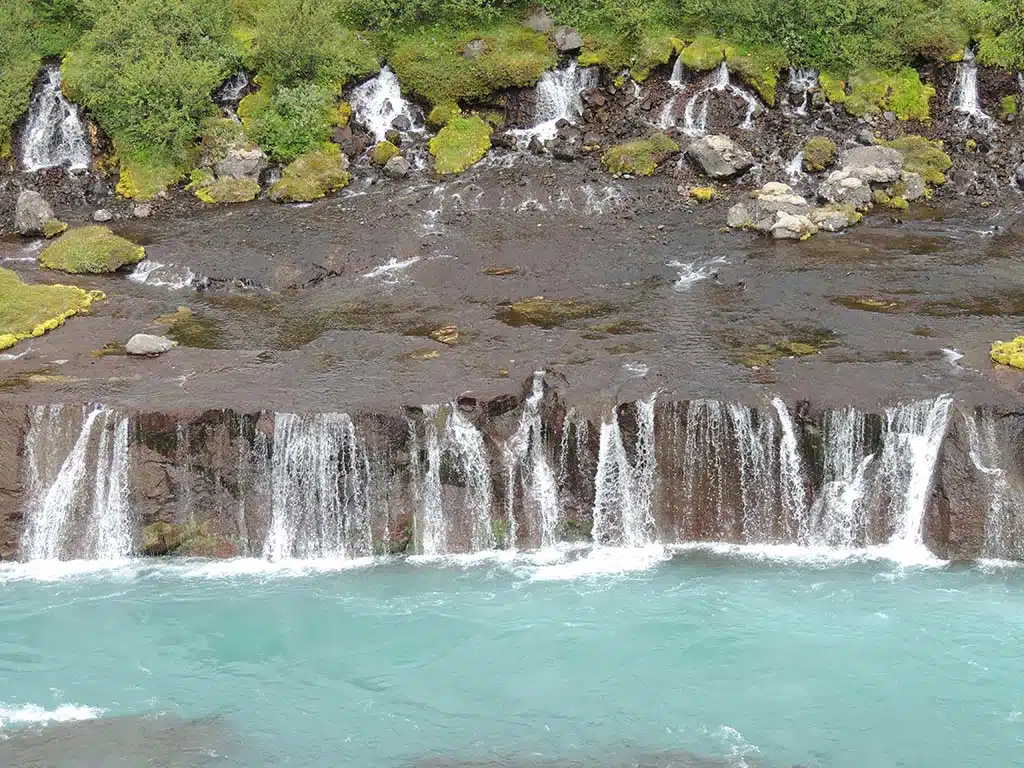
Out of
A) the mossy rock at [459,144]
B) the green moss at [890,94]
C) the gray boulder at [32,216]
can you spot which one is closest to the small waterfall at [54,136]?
the gray boulder at [32,216]

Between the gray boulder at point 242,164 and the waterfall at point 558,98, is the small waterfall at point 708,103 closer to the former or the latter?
the waterfall at point 558,98

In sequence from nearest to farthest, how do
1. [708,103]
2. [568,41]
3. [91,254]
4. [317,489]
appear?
[317,489], [91,254], [708,103], [568,41]

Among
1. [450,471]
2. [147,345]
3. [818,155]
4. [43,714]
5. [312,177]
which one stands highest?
[818,155]

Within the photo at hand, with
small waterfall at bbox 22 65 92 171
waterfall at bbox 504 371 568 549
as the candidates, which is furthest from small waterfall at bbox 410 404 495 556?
small waterfall at bbox 22 65 92 171

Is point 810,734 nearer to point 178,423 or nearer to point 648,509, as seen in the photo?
point 648,509

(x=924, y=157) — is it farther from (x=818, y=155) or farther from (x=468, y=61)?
(x=468, y=61)

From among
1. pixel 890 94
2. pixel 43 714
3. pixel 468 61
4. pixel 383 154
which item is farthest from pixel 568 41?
pixel 43 714

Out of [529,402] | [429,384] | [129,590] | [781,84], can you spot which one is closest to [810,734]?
[529,402]
